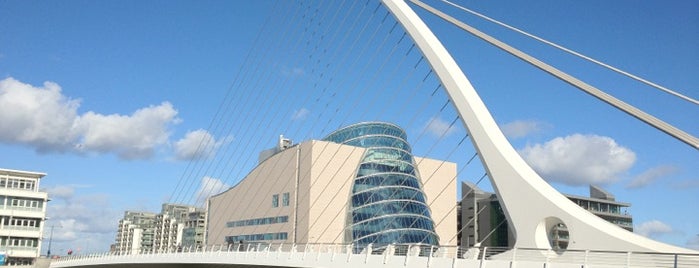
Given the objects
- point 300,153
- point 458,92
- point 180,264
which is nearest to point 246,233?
point 300,153

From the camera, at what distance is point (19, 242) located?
259 feet

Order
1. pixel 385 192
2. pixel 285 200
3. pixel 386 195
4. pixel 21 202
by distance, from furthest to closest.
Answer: pixel 385 192 < pixel 386 195 < pixel 21 202 < pixel 285 200

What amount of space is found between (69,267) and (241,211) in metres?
24.1

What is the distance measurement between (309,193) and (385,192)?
12038 millimetres

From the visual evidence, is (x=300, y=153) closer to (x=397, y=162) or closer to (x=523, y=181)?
(x=397, y=162)

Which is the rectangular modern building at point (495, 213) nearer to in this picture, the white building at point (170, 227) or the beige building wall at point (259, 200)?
the beige building wall at point (259, 200)

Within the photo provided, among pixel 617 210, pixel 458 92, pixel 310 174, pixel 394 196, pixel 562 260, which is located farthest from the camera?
pixel 617 210

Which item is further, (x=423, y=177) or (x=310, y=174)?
(x=423, y=177)

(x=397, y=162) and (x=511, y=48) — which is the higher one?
(x=397, y=162)

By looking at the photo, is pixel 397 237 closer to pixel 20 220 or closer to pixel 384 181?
pixel 384 181

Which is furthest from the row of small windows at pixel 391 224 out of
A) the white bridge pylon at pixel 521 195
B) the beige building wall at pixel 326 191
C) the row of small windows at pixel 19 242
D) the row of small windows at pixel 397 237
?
the white bridge pylon at pixel 521 195

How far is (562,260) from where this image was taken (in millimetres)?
18562

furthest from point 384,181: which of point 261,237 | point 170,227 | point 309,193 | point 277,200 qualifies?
point 170,227

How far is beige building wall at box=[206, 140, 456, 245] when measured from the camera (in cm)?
7419
